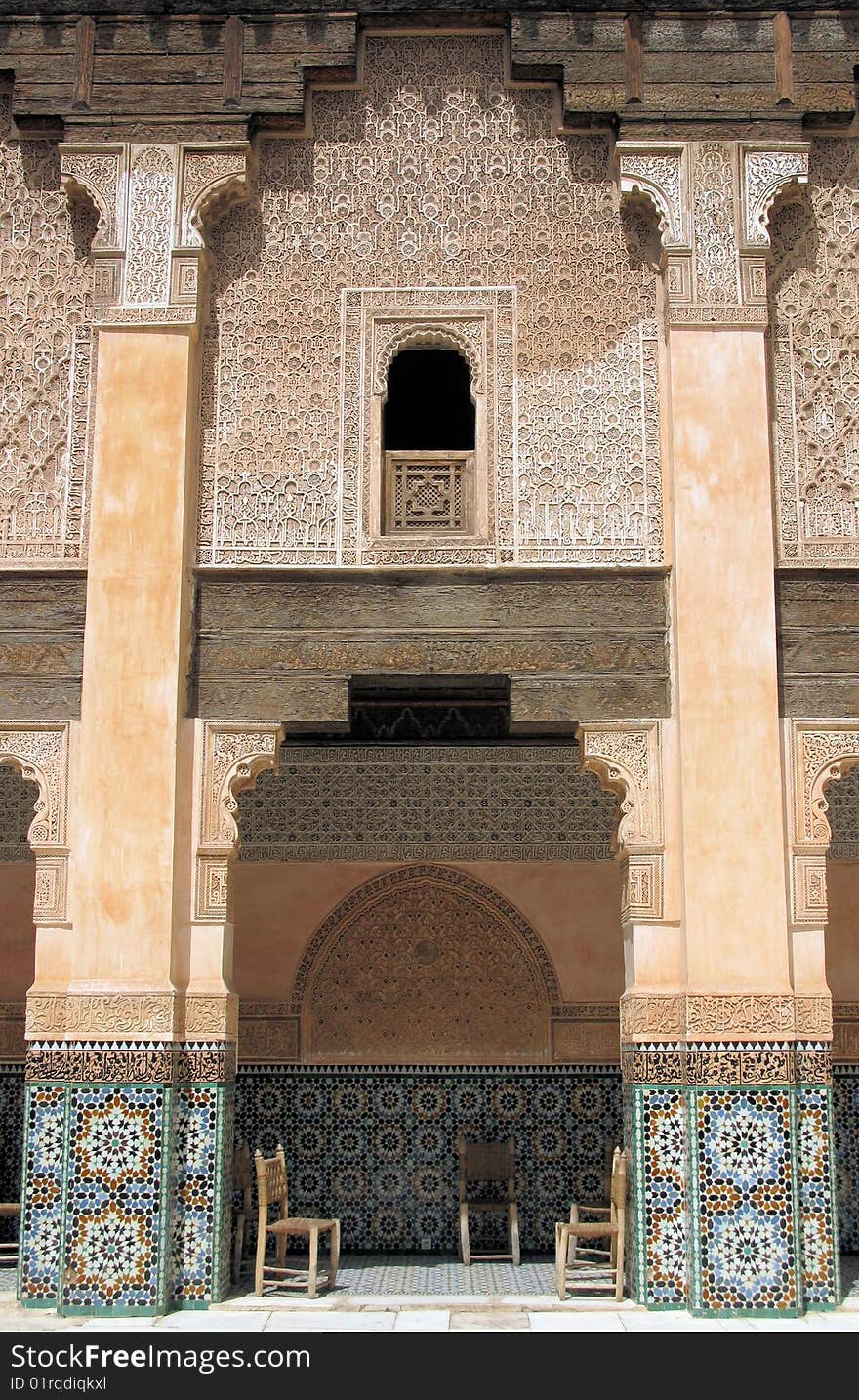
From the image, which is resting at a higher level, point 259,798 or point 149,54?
point 149,54

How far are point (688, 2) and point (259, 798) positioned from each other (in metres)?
4.75

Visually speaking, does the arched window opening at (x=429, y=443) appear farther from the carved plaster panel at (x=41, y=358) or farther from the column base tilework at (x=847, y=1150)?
the column base tilework at (x=847, y=1150)

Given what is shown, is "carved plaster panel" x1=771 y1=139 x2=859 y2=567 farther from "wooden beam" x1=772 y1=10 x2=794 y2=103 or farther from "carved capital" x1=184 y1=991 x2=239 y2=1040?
"carved capital" x1=184 y1=991 x2=239 y2=1040

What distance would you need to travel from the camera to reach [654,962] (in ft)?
22.1

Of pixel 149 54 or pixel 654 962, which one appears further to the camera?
pixel 149 54

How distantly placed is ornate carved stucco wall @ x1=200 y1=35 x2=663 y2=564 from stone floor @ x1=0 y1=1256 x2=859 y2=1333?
319 cm

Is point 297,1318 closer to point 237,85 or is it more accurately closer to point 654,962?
point 654,962

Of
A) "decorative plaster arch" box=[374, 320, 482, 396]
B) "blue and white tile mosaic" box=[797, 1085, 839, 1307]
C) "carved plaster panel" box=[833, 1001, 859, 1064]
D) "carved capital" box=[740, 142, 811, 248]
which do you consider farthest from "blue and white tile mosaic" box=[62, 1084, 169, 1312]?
"carved capital" box=[740, 142, 811, 248]

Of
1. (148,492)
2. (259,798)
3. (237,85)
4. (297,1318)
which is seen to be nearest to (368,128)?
(237,85)

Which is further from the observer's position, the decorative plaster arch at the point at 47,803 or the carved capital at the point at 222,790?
the carved capital at the point at 222,790

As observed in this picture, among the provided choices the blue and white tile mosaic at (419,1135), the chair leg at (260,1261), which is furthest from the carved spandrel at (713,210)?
the chair leg at (260,1261)

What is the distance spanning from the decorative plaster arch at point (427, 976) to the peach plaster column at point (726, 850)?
215 centimetres

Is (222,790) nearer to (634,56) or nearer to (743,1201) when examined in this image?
(743,1201)

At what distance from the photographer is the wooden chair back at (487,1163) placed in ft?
27.3
